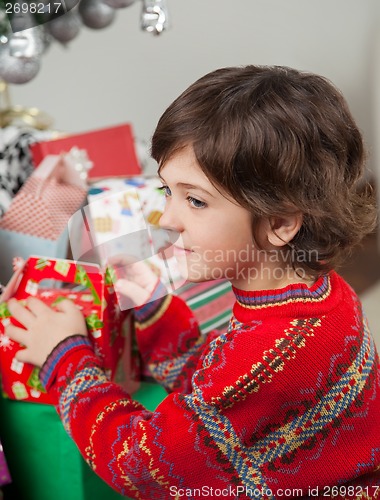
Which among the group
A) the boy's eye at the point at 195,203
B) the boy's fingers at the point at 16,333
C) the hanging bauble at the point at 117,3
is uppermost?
the hanging bauble at the point at 117,3

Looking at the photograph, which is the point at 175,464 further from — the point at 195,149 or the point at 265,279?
the point at 195,149

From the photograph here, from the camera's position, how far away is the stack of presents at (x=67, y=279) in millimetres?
896

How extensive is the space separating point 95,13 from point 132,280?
20.0 inches

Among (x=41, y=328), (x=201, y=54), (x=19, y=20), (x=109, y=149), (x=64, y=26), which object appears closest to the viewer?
(x=41, y=328)

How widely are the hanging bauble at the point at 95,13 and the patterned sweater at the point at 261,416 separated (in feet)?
2.05

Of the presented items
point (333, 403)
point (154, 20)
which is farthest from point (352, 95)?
point (333, 403)

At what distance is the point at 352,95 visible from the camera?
2.30 m

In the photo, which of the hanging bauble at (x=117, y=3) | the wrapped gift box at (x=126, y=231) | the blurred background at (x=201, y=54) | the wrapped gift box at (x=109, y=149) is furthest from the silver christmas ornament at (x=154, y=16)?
the blurred background at (x=201, y=54)

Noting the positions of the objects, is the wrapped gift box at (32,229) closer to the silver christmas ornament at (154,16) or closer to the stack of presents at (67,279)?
the stack of presents at (67,279)

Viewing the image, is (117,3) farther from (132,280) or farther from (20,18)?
(132,280)

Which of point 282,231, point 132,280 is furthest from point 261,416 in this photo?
point 132,280

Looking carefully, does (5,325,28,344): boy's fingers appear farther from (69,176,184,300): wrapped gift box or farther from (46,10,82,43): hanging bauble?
(46,10,82,43): hanging bauble

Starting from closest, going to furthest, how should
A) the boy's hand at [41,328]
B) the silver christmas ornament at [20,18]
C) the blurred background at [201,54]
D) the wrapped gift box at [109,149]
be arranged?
the boy's hand at [41,328]
the silver christmas ornament at [20,18]
the wrapped gift box at [109,149]
the blurred background at [201,54]

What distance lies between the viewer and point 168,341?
0.99 meters
